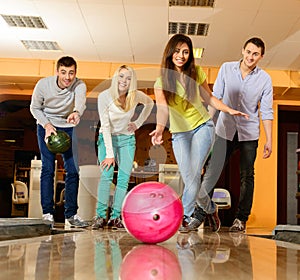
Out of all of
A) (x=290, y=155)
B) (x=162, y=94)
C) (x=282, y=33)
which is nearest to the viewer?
(x=162, y=94)

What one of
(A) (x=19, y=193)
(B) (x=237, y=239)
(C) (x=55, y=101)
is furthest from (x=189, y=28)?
(B) (x=237, y=239)

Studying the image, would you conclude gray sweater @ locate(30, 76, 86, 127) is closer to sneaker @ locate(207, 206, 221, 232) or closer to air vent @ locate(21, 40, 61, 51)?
sneaker @ locate(207, 206, 221, 232)

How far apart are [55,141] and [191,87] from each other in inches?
45.3

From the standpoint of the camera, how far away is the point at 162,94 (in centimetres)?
265

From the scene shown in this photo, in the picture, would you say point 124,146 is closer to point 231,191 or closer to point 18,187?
point 18,187

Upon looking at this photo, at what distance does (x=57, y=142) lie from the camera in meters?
3.32

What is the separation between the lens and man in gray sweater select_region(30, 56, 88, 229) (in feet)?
11.5

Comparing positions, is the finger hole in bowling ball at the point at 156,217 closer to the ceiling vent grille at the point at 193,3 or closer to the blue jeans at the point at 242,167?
the blue jeans at the point at 242,167

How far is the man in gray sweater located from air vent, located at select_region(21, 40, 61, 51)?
10.6ft

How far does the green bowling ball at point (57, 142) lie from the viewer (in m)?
3.31

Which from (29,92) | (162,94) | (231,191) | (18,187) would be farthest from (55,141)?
(231,191)

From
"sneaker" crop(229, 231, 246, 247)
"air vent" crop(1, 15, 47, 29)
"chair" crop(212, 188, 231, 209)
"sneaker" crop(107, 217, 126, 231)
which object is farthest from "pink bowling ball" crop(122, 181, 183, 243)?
"chair" crop(212, 188, 231, 209)

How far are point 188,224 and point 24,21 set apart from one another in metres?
4.03

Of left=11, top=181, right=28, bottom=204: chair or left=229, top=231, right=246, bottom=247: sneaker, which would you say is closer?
left=229, top=231, right=246, bottom=247: sneaker
